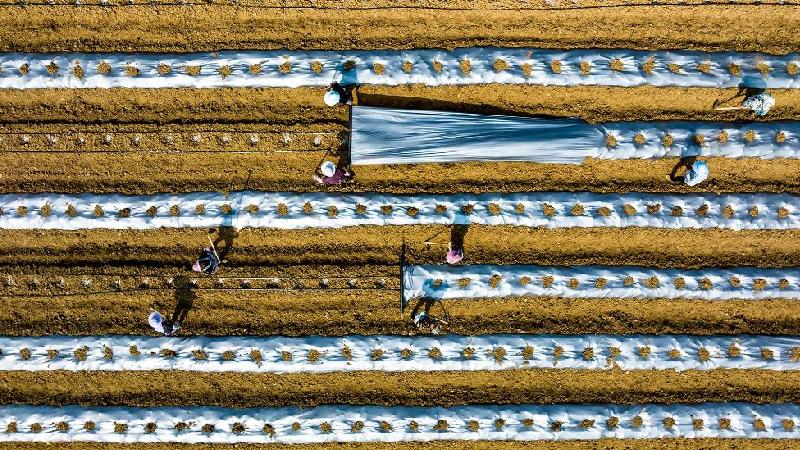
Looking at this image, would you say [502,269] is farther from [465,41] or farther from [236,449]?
[236,449]

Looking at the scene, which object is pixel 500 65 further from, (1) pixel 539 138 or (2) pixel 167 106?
(2) pixel 167 106

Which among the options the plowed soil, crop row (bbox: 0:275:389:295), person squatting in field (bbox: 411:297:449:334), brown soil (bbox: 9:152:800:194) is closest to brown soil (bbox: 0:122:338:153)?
brown soil (bbox: 9:152:800:194)

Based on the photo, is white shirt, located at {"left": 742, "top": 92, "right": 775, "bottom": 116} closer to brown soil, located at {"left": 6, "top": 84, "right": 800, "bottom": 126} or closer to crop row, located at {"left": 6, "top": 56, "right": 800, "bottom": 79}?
brown soil, located at {"left": 6, "top": 84, "right": 800, "bottom": 126}

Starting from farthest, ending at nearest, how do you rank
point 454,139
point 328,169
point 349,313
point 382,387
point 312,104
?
point 312,104 → point 349,313 → point 382,387 → point 454,139 → point 328,169

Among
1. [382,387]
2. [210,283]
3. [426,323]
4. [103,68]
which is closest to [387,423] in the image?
[382,387]

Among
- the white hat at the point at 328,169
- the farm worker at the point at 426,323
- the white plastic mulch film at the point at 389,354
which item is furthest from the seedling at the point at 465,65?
the white plastic mulch film at the point at 389,354

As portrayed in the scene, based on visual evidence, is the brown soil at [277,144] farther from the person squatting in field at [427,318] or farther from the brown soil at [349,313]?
the person squatting in field at [427,318]
